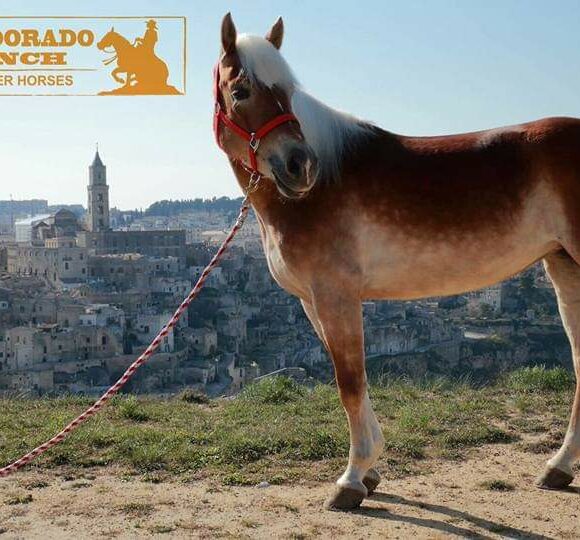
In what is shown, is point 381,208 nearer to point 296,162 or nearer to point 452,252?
point 452,252

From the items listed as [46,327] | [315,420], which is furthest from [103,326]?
[315,420]

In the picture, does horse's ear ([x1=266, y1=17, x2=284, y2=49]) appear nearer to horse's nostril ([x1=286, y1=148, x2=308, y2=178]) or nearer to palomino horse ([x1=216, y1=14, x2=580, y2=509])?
palomino horse ([x1=216, y1=14, x2=580, y2=509])

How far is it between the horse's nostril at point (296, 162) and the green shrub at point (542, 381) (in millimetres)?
4105

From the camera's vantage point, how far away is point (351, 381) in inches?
152

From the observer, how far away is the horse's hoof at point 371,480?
4.19 m

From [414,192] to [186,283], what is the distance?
6885 centimetres

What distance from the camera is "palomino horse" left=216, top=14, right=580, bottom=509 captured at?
371 cm

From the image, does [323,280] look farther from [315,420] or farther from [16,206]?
[16,206]

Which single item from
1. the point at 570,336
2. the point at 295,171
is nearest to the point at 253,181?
the point at 295,171

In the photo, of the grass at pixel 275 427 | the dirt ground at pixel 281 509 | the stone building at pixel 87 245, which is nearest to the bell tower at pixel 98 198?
the stone building at pixel 87 245

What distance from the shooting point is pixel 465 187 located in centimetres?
379

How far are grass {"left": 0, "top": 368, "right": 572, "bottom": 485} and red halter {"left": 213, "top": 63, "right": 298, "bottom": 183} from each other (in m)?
1.78

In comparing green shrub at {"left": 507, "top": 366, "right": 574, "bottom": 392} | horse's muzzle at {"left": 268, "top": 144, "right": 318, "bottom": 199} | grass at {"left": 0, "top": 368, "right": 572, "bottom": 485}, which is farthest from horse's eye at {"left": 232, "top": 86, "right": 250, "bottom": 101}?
green shrub at {"left": 507, "top": 366, "right": 574, "bottom": 392}

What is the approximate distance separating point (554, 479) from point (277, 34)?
105 inches
